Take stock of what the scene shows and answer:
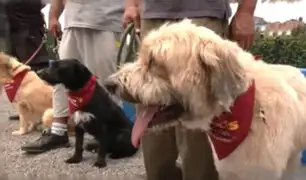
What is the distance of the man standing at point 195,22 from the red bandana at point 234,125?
0.15m

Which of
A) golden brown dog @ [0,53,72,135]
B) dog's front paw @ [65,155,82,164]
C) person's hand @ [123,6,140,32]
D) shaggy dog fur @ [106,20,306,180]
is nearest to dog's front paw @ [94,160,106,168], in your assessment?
dog's front paw @ [65,155,82,164]

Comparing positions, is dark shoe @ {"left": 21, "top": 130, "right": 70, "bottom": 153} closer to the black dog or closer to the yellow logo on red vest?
the black dog

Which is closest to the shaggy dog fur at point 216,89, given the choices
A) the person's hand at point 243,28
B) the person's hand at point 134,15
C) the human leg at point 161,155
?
the person's hand at point 243,28

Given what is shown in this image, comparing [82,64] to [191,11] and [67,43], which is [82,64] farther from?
[191,11]

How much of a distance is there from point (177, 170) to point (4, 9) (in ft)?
5.46

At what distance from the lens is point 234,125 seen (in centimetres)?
160

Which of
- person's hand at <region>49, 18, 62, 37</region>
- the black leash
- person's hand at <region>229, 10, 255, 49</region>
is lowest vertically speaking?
person's hand at <region>49, 18, 62, 37</region>

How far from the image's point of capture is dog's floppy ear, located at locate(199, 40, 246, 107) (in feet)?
4.66

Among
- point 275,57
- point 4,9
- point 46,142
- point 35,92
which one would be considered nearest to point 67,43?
point 46,142

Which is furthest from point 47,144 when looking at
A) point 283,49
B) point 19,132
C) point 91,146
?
point 283,49

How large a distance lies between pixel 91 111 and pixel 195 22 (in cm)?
162

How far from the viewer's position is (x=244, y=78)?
4.87ft

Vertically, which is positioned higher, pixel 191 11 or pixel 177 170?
pixel 191 11

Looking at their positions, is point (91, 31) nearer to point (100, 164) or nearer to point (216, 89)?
point (100, 164)
